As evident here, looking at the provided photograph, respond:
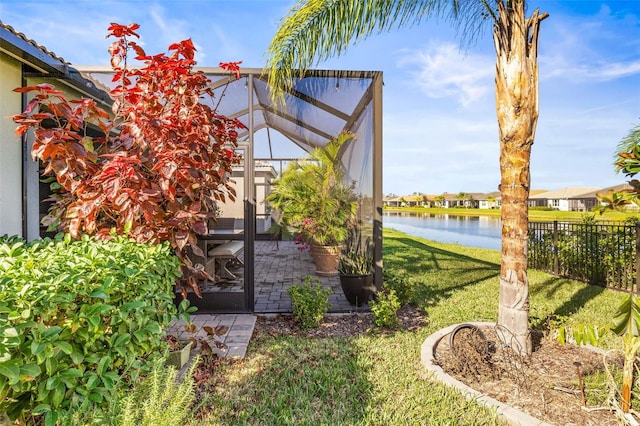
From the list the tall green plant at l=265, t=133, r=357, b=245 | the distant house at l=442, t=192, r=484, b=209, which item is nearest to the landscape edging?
the tall green plant at l=265, t=133, r=357, b=245

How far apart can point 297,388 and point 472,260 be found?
29.2ft

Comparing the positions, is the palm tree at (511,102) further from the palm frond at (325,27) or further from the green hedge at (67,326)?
the green hedge at (67,326)

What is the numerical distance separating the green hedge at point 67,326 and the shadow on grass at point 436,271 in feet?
13.8

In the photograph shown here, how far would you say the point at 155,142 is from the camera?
9.93ft

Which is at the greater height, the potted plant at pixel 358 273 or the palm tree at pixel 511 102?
the palm tree at pixel 511 102

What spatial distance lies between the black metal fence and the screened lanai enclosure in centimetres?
500

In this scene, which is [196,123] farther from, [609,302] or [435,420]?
[609,302]

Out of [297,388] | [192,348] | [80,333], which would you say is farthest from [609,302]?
[80,333]

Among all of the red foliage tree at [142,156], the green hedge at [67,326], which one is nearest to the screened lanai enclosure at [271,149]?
the red foliage tree at [142,156]

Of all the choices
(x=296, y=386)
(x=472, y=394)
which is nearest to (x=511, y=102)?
(x=472, y=394)

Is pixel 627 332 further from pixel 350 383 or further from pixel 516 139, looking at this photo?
pixel 350 383

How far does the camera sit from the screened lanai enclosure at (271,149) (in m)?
4.86

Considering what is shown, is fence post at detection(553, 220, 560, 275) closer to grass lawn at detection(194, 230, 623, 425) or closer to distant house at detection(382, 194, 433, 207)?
grass lawn at detection(194, 230, 623, 425)

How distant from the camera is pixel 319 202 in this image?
5816 mm
